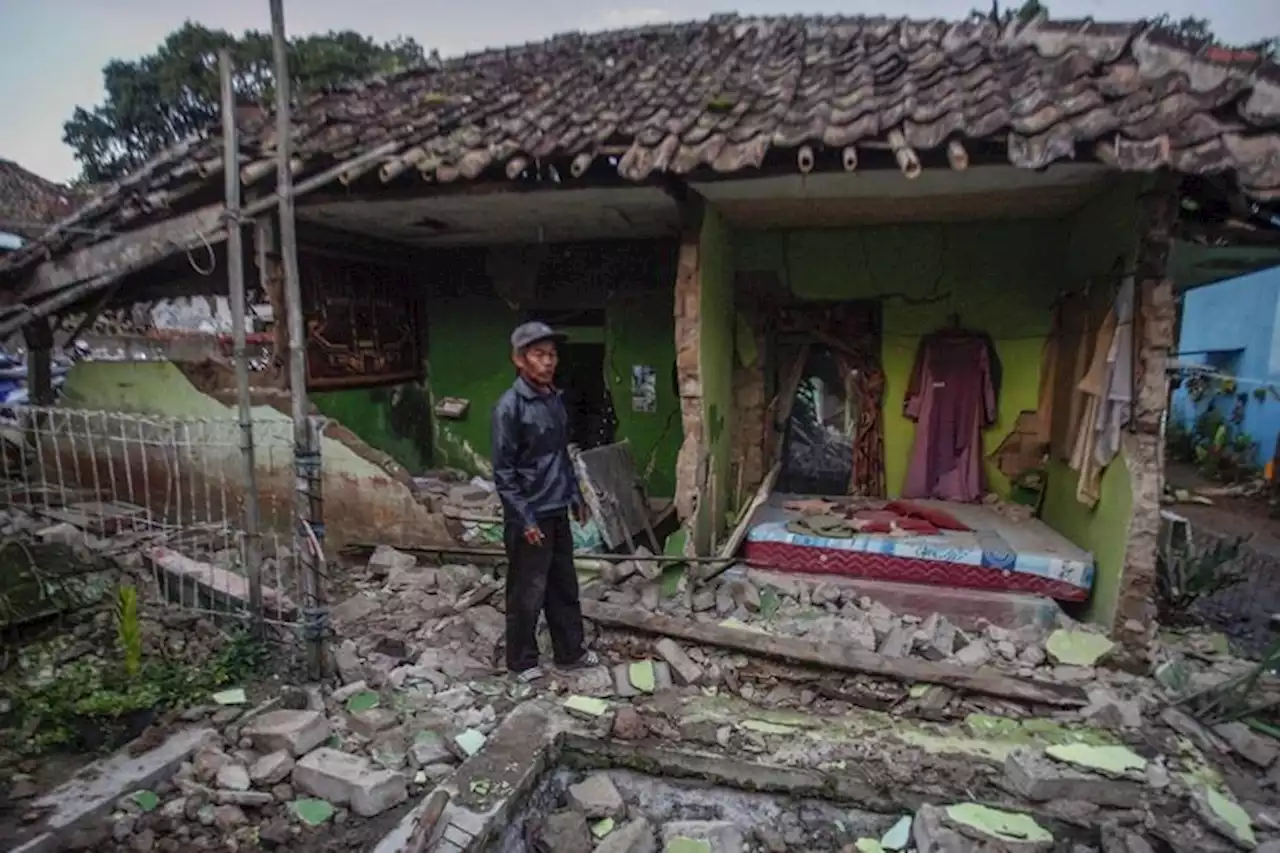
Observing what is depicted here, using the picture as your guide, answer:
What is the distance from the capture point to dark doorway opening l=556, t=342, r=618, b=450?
8.88 m

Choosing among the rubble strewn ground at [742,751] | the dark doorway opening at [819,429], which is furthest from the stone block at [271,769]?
the dark doorway opening at [819,429]

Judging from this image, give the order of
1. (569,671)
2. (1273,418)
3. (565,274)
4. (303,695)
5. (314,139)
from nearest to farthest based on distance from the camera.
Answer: (303,695) < (569,671) < (314,139) < (565,274) < (1273,418)

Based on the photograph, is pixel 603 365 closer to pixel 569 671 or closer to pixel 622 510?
pixel 622 510

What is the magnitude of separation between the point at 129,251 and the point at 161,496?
240 centimetres

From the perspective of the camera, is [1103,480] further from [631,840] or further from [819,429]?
[819,429]

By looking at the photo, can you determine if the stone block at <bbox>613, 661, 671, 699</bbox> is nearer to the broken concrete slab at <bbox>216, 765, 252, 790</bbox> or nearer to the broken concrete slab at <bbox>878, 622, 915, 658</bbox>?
the broken concrete slab at <bbox>878, 622, 915, 658</bbox>

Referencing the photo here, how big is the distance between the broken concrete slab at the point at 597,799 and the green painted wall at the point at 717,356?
263 cm

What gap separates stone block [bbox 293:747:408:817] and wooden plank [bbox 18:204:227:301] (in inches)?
185

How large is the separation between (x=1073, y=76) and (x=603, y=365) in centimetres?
559

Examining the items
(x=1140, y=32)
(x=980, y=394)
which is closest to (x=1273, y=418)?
(x=980, y=394)

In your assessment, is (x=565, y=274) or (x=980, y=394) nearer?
(x=980, y=394)

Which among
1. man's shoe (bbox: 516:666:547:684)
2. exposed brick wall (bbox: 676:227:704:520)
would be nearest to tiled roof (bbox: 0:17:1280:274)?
exposed brick wall (bbox: 676:227:704:520)

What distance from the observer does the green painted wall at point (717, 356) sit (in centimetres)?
596

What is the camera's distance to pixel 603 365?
28.9 ft
